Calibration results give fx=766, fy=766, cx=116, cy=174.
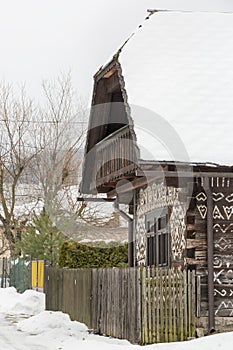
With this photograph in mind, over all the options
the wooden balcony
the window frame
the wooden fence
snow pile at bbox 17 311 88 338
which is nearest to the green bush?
the wooden balcony

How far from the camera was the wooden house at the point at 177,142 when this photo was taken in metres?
15.6

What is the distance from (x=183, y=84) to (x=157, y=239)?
402cm

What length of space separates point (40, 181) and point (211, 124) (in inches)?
1099

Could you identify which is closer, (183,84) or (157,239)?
(183,84)

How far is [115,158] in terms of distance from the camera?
1884cm

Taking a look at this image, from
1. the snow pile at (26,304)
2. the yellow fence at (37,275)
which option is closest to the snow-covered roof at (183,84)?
the snow pile at (26,304)

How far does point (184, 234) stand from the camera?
16.4 metres

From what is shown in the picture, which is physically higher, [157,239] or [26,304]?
[157,239]

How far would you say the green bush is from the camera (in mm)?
25531

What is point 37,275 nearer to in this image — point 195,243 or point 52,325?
point 52,325

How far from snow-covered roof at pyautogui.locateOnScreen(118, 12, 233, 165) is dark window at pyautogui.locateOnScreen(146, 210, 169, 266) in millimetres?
2833

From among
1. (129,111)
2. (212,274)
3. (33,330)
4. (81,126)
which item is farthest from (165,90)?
(81,126)

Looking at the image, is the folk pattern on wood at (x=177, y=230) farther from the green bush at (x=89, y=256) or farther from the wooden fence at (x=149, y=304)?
the green bush at (x=89, y=256)

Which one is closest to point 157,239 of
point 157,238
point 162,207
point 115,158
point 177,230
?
point 157,238
